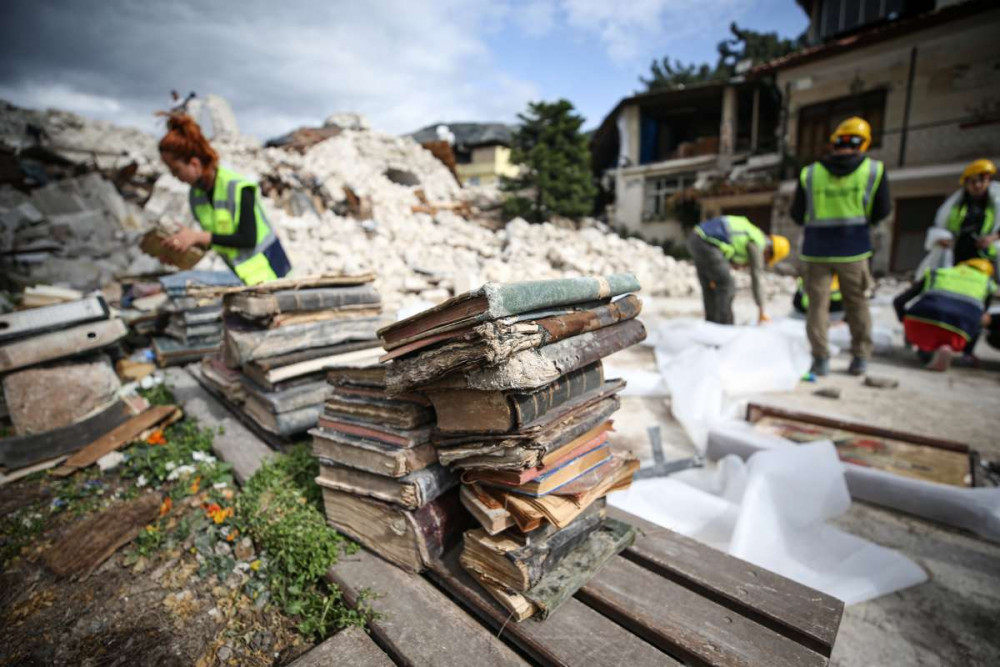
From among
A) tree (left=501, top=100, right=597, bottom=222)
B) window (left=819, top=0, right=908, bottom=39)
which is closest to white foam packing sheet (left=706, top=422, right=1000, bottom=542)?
tree (left=501, top=100, right=597, bottom=222)

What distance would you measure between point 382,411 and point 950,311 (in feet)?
18.9

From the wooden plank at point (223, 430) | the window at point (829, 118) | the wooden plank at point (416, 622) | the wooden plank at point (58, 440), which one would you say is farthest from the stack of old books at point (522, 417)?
the window at point (829, 118)

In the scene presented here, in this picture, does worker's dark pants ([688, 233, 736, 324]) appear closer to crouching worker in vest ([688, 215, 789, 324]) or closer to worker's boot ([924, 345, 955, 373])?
crouching worker in vest ([688, 215, 789, 324])

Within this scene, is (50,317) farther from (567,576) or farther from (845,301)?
(845,301)

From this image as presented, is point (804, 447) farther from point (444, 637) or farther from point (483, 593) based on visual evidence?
point (444, 637)

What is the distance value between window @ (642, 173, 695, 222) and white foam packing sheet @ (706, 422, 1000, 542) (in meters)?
17.8

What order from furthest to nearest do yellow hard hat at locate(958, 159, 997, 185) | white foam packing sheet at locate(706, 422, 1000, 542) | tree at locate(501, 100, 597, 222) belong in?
1. tree at locate(501, 100, 597, 222)
2. yellow hard hat at locate(958, 159, 997, 185)
3. white foam packing sheet at locate(706, 422, 1000, 542)

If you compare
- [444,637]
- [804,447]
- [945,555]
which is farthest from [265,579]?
[945,555]

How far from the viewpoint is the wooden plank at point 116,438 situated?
231cm

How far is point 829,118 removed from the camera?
14391mm

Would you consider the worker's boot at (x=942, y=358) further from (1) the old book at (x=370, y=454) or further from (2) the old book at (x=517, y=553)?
(1) the old book at (x=370, y=454)

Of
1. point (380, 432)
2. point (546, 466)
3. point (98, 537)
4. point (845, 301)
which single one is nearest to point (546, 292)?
point (546, 466)

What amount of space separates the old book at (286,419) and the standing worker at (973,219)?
6.24 meters

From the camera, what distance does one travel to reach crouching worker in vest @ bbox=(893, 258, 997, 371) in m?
4.39
